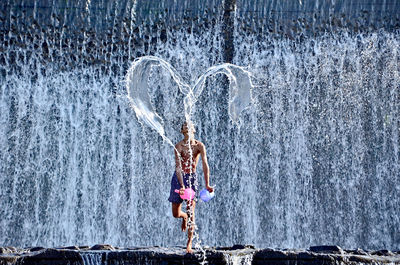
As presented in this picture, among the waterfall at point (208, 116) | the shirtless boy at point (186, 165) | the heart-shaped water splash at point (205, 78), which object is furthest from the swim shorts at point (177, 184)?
the waterfall at point (208, 116)

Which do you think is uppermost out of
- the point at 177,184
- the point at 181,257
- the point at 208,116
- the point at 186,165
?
the point at 208,116

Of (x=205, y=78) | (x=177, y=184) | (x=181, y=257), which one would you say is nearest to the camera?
(x=181, y=257)

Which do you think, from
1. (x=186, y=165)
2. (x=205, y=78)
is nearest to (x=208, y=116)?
(x=205, y=78)

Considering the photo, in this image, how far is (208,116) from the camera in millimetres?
12141

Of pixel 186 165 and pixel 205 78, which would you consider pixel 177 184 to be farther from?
pixel 205 78

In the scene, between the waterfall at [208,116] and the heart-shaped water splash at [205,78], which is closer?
the heart-shaped water splash at [205,78]

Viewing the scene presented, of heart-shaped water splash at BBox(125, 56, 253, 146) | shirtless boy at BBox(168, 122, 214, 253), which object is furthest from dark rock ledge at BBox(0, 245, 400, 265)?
heart-shaped water splash at BBox(125, 56, 253, 146)

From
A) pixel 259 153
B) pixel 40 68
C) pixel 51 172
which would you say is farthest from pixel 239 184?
pixel 40 68

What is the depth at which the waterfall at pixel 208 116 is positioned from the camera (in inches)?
456

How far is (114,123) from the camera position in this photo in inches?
477

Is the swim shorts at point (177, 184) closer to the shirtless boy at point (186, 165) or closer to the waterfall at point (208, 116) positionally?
the shirtless boy at point (186, 165)

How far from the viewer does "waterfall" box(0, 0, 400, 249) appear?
38.0ft

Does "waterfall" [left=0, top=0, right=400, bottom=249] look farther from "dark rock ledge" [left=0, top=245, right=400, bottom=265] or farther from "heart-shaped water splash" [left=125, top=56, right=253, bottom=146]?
"dark rock ledge" [left=0, top=245, right=400, bottom=265]

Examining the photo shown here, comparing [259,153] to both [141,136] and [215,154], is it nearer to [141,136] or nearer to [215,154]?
[215,154]
